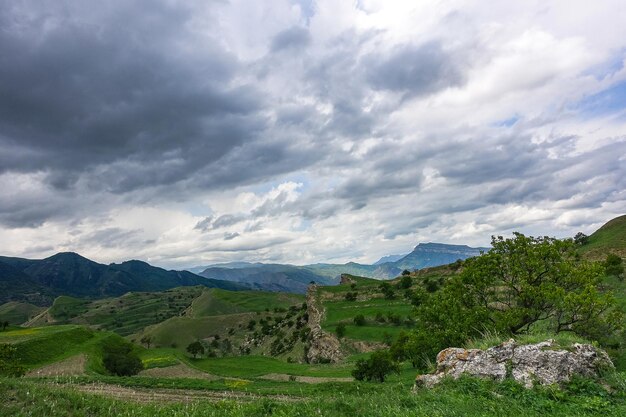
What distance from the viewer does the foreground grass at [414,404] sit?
547 inches

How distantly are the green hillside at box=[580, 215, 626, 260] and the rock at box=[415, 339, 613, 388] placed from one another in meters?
107

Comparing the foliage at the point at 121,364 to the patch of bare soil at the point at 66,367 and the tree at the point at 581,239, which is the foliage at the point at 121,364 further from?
the tree at the point at 581,239

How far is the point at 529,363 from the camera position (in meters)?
17.8

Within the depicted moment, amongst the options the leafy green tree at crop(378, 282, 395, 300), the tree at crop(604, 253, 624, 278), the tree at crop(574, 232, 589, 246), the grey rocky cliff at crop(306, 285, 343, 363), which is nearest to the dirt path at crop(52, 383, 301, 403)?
the grey rocky cliff at crop(306, 285, 343, 363)

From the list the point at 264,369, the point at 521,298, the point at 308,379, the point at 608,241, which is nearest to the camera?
the point at 521,298

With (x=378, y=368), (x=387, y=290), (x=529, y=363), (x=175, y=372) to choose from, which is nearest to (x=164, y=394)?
(x=378, y=368)

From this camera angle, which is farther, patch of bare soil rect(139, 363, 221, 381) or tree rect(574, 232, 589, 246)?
tree rect(574, 232, 589, 246)

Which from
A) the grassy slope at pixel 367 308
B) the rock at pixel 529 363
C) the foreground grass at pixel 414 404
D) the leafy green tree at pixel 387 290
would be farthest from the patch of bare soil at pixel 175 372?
the leafy green tree at pixel 387 290

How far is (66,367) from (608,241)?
148 metres

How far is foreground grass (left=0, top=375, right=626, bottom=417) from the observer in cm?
1389

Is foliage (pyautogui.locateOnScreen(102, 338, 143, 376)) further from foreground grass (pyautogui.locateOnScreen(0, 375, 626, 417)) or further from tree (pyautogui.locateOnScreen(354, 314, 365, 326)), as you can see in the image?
tree (pyautogui.locateOnScreen(354, 314, 365, 326))

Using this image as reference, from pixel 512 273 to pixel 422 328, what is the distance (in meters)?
9.80

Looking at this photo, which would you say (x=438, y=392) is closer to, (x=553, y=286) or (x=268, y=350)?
(x=553, y=286)

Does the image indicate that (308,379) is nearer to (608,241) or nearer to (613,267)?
(613,267)
